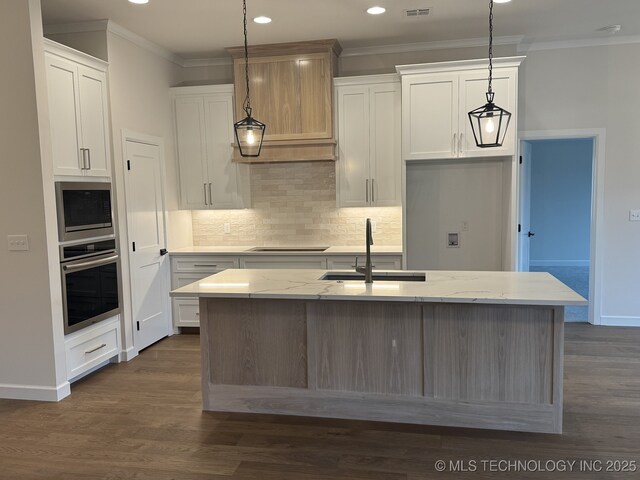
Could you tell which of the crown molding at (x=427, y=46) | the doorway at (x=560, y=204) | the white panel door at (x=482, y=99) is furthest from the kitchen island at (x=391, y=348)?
the doorway at (x=560, y=204)

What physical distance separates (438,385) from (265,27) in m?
3.40

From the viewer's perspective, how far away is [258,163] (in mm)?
5590

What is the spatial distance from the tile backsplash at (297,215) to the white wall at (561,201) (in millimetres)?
5449

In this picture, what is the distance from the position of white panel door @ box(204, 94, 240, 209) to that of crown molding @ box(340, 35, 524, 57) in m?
1.40

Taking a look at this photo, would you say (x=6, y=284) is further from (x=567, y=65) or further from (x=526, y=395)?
(x=567, y=65)

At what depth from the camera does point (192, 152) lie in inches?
214

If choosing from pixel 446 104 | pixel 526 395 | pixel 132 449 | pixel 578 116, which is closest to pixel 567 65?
pixel 578 116

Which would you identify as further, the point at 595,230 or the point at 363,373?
the point at 595,230

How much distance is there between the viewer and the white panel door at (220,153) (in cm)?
533

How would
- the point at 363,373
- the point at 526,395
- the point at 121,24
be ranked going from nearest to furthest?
the point at 526,395 → the point at 363,373 → the point at 121,24

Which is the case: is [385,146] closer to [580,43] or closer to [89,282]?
[580,43]

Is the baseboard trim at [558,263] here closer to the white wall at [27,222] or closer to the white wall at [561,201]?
the white wall at [561,201]

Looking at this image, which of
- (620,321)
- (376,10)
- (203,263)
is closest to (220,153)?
(203,263)

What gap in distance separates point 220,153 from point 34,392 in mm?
2825
